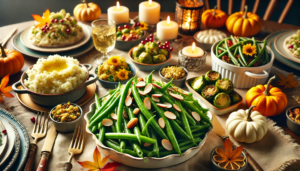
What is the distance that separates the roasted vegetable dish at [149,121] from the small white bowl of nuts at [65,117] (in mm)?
156

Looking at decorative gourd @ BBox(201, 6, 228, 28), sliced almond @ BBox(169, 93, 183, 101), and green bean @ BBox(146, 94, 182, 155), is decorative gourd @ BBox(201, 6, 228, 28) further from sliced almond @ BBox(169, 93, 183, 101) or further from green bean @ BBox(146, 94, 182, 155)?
green bean @ BBox(146, 94, 182, 155)

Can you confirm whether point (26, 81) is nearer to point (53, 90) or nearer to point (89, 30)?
point (53, 90)

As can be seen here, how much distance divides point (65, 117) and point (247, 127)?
1.21 meters

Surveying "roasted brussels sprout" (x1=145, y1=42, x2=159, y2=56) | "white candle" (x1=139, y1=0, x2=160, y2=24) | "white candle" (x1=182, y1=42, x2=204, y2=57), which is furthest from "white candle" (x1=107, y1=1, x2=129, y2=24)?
"white candle" (x1=182, y1=42, x2=204, y2=57)

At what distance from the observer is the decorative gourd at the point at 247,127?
1703 mm

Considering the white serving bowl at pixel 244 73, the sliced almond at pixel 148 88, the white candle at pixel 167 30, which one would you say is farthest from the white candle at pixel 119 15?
the sliced almond at pixel 148 88

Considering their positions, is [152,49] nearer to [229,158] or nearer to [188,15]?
[188,15]

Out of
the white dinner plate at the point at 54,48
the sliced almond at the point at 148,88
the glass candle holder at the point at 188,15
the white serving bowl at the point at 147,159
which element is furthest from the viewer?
the glass candle holder at the point at 188,15

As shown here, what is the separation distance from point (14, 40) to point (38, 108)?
47.7 inches

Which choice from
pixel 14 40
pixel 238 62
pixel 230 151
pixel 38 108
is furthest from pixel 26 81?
pixel 238 62

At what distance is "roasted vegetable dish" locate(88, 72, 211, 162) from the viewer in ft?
4.89

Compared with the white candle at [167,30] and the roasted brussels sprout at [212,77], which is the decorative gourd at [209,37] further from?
the roasted brussels sprout at [212,77]

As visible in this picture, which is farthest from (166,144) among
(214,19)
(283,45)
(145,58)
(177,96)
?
(214,19)

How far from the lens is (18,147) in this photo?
1.55 meters
